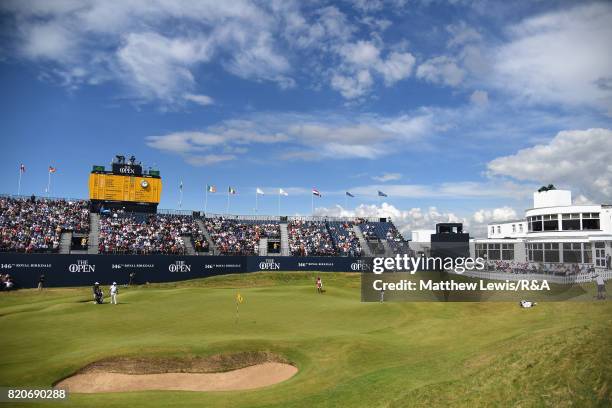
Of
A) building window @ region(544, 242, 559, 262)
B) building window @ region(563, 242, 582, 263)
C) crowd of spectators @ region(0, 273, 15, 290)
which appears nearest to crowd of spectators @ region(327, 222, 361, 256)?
building window @ region(544, 242, 559, 262)

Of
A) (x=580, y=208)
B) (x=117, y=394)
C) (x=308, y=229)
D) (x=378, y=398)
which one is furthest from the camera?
(x=308, y=229)

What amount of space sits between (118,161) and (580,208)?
6810 centimetres

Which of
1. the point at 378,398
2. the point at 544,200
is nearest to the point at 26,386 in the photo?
the point at 378,398

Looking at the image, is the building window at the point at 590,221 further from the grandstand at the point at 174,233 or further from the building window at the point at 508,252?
the grandstand at the point at 174,233

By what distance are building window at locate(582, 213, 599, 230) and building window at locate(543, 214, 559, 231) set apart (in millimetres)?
3444

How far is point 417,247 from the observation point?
279 ft

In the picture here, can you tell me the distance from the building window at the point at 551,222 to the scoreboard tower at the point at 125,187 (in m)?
59.3

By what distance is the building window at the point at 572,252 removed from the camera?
181 feet

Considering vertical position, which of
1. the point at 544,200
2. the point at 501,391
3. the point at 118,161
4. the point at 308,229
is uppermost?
the point at 118,161

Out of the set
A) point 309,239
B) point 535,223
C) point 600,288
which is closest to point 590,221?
point 535,223

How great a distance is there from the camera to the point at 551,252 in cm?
5941

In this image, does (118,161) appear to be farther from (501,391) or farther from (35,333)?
(501,391)

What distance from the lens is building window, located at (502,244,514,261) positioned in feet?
223

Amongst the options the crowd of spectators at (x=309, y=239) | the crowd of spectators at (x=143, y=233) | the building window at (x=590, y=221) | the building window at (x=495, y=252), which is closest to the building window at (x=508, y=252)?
the building window at (x=495, y=252)
